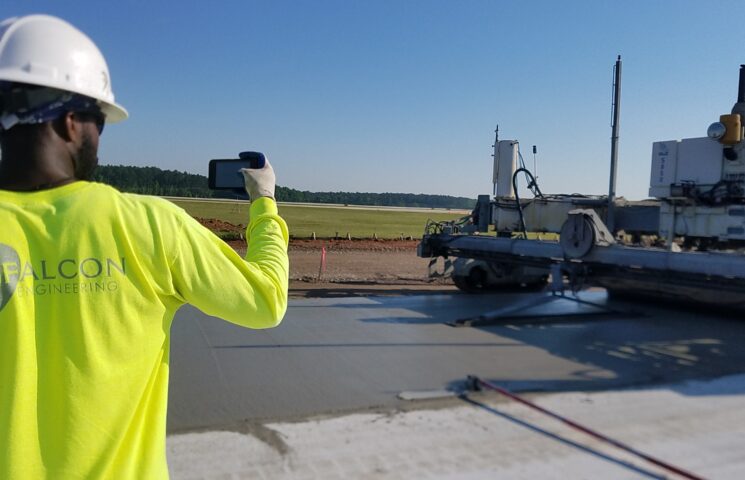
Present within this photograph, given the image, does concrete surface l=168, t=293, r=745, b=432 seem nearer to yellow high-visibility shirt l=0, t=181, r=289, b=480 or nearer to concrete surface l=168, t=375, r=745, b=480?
concrete surface l=168, t=375, r=745, b=480

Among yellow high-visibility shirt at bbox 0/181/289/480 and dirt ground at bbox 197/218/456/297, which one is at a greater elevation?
yellow high-visibility shirt at bbox 0/181/289/480

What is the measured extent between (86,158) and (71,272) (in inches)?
12.6

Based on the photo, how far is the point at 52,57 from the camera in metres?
1.63

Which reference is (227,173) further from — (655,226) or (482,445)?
(655,226)

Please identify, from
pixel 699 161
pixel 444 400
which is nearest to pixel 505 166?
pixel 699 161

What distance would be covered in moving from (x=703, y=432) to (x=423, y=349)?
133 inches

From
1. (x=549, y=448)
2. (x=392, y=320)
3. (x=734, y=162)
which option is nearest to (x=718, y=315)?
(x=734, y=162)

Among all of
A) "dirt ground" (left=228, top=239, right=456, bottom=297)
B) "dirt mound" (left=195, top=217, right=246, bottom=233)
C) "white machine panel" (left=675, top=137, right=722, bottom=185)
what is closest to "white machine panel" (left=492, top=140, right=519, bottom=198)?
"dirt ground" (left=228, top=239, right=456, bottom=297)

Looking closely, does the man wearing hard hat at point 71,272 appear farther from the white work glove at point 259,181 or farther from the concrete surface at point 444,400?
the concrete surface at point 444,400

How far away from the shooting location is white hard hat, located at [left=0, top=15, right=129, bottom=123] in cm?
160

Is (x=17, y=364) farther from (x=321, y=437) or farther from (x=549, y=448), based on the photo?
(x=549, y=448)

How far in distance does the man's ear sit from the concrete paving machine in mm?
8529

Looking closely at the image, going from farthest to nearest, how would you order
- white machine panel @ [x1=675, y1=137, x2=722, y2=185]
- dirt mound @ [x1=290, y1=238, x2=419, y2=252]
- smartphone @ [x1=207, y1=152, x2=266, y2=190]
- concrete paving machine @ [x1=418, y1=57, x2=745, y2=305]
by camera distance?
dirt mound @ [x1=290, y1=238, x2=419, y2=252] → white machine panel @ [x1=675, y1=137, x2=722, y2=185] → concrete paving machine @ [x1=418, y1=57, x2=745, y2=305] → smartphone @ [x1=207, y1=152, x2=266, y2=190]

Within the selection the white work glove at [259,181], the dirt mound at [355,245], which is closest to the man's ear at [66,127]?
the white work glove at [259,181]
